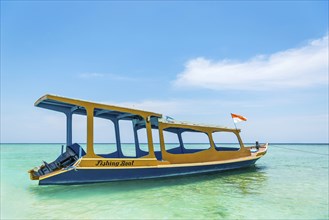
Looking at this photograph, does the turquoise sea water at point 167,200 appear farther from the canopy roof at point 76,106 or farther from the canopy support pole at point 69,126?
the canopy roof at point 76,106

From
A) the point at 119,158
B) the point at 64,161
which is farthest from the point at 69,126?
the point at 119,158

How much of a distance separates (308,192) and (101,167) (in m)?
6.88

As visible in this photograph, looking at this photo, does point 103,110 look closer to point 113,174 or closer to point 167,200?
point 113,174

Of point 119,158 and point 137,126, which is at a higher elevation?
point 137,126

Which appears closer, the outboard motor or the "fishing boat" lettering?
the "fishing boat" lettering

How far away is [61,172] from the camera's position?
740 cm

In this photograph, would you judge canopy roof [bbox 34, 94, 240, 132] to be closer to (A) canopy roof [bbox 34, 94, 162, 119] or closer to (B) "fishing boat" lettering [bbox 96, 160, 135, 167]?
(A) canopy roof [bbox 34, 94, 162, 119]

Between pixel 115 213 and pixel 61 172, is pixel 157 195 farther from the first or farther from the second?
pixel 61 172

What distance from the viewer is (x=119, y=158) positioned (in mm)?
8531

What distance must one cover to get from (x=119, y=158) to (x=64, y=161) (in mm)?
1881

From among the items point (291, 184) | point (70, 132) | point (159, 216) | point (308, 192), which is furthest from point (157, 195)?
point (291, 184)

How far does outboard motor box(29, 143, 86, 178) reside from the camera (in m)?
8.24

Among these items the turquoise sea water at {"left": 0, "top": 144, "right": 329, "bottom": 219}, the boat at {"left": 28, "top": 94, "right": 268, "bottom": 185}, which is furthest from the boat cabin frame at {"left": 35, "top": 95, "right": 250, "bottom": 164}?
the turquoise sea water at {"left": 0, "top": 144, "right": 329, "bottom": 219}

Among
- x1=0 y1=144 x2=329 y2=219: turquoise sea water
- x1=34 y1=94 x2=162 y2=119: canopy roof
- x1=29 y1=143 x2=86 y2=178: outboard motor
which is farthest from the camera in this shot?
x1=29 y1=143 x2=86 y2=178: outboard motor
